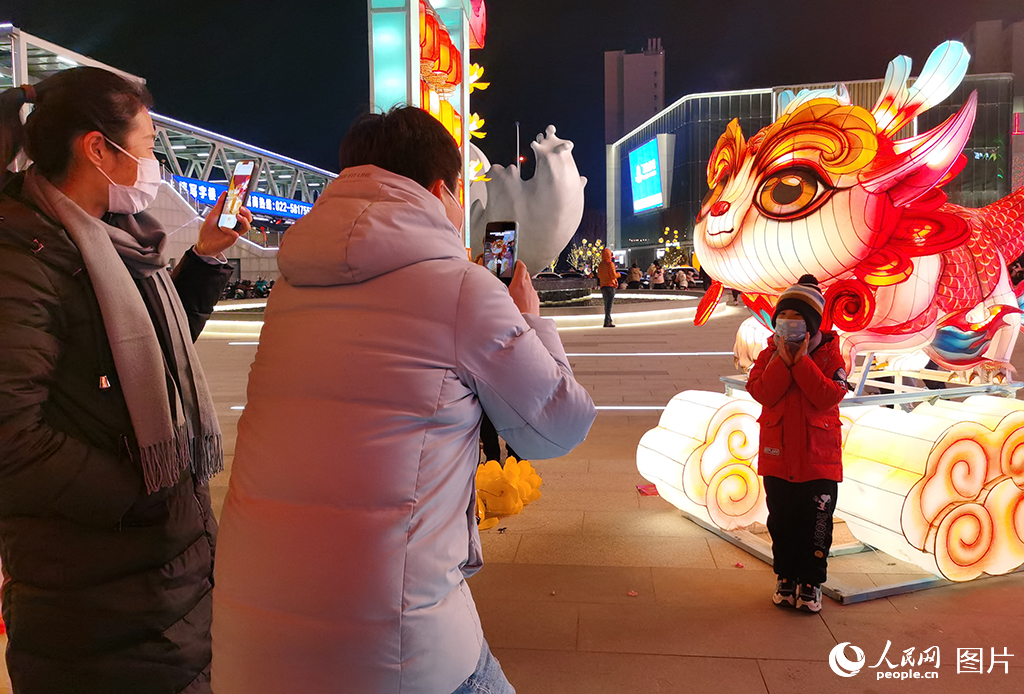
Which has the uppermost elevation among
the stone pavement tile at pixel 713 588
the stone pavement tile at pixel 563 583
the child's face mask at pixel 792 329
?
the child's face mask at pixel 792 329

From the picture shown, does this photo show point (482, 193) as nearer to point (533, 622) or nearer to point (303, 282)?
point (533, 622)

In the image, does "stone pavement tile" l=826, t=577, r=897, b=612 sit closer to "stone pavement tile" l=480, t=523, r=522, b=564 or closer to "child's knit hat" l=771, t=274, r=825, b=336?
"child's knit hat" l=771, t=274, r=825, b=336

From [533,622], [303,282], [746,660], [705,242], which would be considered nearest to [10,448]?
[303,282]

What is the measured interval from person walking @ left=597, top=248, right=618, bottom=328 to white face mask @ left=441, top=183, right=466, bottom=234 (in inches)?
518

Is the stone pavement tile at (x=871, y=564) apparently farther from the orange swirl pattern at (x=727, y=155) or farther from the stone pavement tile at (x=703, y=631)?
the orange swirl pattern at (x=727, y=155)

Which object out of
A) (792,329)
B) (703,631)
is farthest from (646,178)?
(703,631)

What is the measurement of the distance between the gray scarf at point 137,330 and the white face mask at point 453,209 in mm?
754

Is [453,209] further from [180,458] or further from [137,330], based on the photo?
[180,458]

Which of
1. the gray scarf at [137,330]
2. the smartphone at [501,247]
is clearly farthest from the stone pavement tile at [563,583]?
the gray scarf at [137,330]

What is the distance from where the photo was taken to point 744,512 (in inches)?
161

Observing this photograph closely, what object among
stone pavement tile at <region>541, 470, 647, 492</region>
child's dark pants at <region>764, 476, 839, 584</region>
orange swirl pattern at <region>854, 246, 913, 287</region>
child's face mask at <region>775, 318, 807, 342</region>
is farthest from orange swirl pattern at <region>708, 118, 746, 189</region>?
stone pavement tile at <region>541, 470, 647, 492</region>

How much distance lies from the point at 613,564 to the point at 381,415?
2.92 m

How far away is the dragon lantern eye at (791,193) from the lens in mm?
3553

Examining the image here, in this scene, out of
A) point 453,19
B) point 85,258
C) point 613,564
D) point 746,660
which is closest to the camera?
point 85,258
